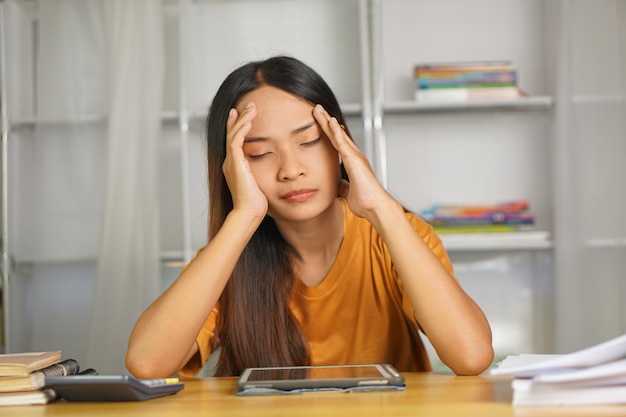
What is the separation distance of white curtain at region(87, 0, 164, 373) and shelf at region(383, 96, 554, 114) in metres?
0.90

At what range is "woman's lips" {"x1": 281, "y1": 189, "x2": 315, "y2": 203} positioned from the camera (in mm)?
1646

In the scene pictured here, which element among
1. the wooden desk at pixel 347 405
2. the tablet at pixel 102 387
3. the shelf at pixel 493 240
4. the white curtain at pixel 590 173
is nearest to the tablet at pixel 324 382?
the wooden desk at pixel 347 405

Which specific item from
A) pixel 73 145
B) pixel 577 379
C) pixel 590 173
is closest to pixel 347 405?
pixel 577 379

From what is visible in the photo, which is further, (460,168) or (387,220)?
(460,168)

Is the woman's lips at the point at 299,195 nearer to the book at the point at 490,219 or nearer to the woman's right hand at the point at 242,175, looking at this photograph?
the woman's right hand at the point at 242,175

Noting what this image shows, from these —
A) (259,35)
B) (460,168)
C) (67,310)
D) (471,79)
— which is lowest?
(67,310)

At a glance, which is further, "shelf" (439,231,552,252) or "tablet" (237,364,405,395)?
"shelf" (439,231,552,252)

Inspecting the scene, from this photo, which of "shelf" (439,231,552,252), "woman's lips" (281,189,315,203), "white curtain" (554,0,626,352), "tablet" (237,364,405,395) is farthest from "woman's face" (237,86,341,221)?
"shelf" (439,231,552,252)

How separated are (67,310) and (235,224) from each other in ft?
6.30

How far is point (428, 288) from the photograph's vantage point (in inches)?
57.4

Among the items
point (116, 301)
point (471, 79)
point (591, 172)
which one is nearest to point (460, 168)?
point (471, 79)

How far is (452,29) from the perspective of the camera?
3.45 m

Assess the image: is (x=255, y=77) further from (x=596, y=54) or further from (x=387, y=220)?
(x=596, y=54)

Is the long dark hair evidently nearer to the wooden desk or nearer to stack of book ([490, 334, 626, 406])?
the wooden desk
